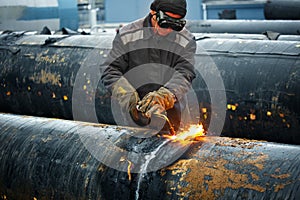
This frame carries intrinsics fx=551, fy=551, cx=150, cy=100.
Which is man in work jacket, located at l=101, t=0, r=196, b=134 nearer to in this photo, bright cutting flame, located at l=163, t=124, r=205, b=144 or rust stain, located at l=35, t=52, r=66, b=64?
bright cutting flame, located at l=163, t=124, r=205, b=144

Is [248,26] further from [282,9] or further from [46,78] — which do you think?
[46,78]

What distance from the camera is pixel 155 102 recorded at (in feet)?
9.00

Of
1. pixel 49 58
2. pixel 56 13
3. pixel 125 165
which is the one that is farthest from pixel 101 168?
pixel 56 13

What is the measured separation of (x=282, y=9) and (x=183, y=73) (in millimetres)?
5096

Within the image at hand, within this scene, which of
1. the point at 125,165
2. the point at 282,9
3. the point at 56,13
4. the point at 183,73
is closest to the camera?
the point at 125,165

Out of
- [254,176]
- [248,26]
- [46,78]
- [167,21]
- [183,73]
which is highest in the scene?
[167,21]

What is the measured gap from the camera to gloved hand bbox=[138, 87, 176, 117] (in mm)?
2701

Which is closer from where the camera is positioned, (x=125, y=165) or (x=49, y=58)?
(x=125, y=165)

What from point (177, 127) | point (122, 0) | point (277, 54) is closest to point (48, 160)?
point (177, 127)

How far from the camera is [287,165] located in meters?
2.17

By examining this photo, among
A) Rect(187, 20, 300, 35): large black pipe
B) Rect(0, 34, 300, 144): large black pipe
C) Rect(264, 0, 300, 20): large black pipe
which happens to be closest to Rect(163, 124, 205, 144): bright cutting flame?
Rect(0, 34, 300, 144): large black pipe

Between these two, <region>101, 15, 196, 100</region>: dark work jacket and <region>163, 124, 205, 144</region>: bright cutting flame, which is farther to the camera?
<region>101, 15, 196, 100</region>: dark work jacket

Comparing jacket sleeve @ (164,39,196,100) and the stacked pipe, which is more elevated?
jacket sleeve @ (164,39,196,100)

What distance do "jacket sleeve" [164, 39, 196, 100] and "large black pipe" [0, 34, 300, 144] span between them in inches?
36.4
